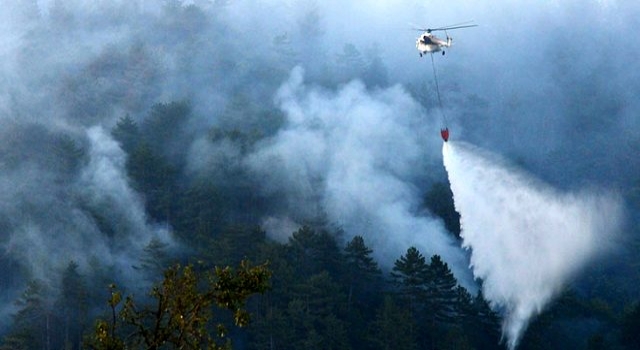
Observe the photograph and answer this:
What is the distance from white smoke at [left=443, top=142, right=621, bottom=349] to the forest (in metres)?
1.67

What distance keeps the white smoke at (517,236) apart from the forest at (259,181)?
167cm

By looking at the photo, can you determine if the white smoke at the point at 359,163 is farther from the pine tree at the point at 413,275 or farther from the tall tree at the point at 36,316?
the tall tree at the point at 36,316

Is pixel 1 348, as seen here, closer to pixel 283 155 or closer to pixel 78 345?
pixel 78 345

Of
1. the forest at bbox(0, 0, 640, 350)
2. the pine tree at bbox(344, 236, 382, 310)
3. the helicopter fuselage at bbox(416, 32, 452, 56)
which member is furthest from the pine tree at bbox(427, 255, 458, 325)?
the helicopter fuselage at bbox(416, 32, 452, 56)

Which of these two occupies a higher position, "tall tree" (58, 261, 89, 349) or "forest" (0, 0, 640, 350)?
"forest" (0, 0, 640, 350)

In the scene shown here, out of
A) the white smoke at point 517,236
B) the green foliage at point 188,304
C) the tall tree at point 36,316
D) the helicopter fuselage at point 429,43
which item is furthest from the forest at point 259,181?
the green foliage at point 188,304

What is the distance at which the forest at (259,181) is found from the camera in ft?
262

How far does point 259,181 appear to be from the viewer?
106 meters

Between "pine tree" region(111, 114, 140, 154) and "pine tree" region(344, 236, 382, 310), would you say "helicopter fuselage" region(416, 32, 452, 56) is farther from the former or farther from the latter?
"pine tree" region(111, 114, 140, 154)

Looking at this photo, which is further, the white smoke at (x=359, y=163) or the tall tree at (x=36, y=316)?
the white smoke at (x=359, y=163)

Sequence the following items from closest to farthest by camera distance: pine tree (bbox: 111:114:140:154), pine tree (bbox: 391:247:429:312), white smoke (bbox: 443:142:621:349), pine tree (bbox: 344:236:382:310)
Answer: pine tree (bbox: 391:247:429:312) → pine tree (bbox: 344:236:382:310) → white smoke (bbox: 443:142:621:349) → pine tree (bbox: 111:114:140:154)

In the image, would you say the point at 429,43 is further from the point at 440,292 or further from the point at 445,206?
the point at 445,206

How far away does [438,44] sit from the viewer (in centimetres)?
7338

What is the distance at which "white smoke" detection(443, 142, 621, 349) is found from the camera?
89.6 m
